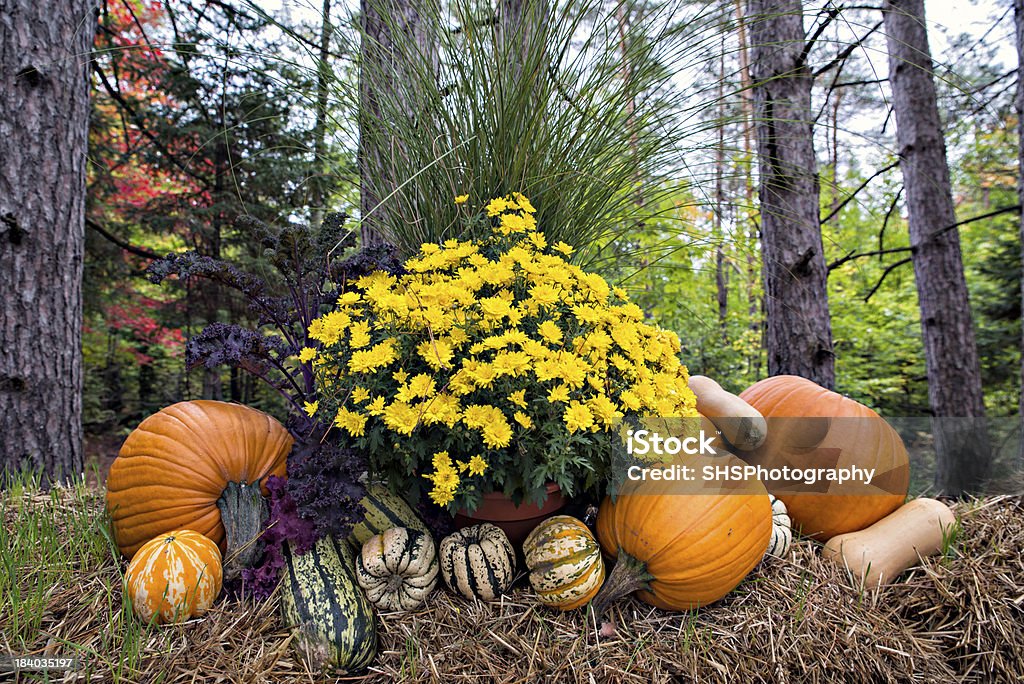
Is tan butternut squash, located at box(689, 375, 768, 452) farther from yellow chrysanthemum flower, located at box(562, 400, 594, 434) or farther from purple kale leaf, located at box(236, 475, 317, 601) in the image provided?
purple kale leaf, located at box(236, 475, 317, 601)

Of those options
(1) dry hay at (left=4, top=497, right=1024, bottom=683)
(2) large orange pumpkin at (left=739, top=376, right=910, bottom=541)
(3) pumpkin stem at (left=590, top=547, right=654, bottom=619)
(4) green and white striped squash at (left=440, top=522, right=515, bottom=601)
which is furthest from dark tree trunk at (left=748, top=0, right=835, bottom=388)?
(4) green and white striped squash at (left=440, top=522, right=515, bottom=601)

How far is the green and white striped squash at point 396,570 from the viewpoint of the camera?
3.46 ft

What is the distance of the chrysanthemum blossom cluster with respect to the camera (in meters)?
0.96

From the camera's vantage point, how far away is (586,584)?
3.40 feet

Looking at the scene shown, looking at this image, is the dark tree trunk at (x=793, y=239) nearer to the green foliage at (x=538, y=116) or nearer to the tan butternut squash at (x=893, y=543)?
the tan butternut squash at (x=893, y=543)

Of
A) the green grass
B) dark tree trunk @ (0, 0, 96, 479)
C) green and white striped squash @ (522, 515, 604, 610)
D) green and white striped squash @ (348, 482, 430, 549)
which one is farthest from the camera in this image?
dark tree trunk @ (0, 0, 96, 479)

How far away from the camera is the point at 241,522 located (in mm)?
1147

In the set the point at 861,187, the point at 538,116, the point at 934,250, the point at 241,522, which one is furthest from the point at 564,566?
the point at 934,250

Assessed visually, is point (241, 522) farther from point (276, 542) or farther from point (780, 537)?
point (780, 537)

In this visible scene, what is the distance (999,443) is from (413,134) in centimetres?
278

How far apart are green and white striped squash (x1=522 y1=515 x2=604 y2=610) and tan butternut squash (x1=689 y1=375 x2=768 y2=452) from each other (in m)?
0.44

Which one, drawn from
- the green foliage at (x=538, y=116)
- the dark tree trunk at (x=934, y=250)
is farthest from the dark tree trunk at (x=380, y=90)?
the dark tree trunk at (x=934, y=250)

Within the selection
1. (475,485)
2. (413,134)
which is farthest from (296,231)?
(475,485)

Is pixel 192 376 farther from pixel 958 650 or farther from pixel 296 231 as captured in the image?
pixel 958 650
